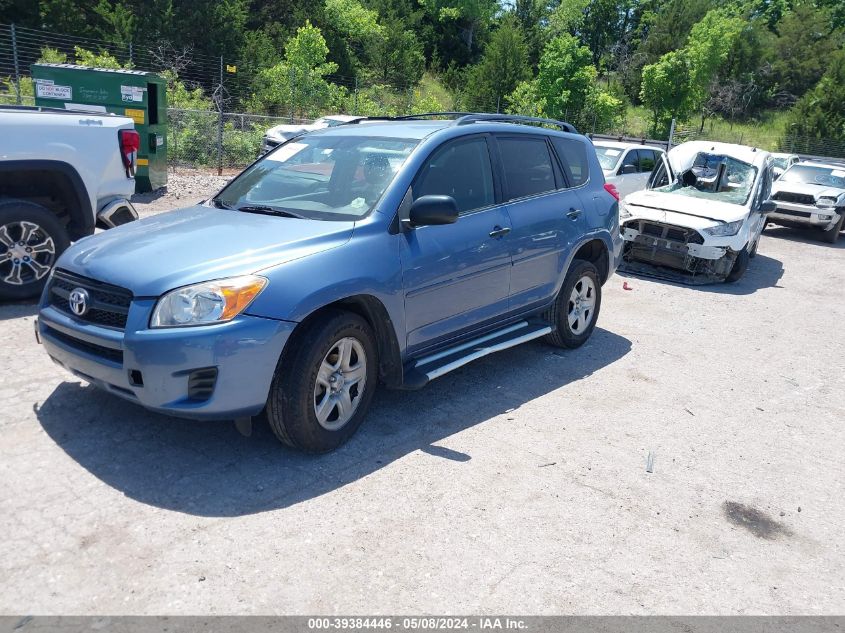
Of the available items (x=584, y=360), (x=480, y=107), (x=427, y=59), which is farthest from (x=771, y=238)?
(x=427, y=59)

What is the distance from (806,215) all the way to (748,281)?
579cm

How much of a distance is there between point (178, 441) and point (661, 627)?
274 cm

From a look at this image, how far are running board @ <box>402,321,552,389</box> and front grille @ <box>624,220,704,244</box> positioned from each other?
470 cm

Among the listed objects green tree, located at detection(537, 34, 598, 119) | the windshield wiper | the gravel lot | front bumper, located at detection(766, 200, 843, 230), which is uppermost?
green tree, located at detection(537, 34, 598, 119)

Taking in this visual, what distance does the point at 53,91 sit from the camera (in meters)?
12.3

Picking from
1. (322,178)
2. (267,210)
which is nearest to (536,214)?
(322,178)

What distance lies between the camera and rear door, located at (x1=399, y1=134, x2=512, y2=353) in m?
4.56

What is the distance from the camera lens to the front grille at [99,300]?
12.4 feet

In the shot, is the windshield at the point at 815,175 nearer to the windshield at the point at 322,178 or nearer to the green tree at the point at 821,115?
the windshield at the point at 322,178


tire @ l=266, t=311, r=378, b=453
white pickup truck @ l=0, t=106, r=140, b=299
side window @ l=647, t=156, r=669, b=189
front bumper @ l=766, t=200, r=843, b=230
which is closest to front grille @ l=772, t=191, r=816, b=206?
front bumper @ l=766, t=200, r=843, b=230

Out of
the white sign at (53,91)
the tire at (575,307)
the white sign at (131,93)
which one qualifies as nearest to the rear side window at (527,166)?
the tire at (575,307)

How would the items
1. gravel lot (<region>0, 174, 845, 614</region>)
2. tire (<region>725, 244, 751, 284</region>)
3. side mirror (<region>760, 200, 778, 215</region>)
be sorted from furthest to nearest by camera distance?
side mirror (<region>760, 200, 778, 215</region>) < tire (<region>725, 244, 751, 284</region>) < gravel lot (<region>0, 174, 845, 614</region>)

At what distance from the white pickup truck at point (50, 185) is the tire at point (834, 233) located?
558 inches

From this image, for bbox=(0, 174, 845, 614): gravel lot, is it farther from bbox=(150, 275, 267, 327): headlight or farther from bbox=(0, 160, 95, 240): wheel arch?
bbox=(0, 160, 95, 240): wheel arch
